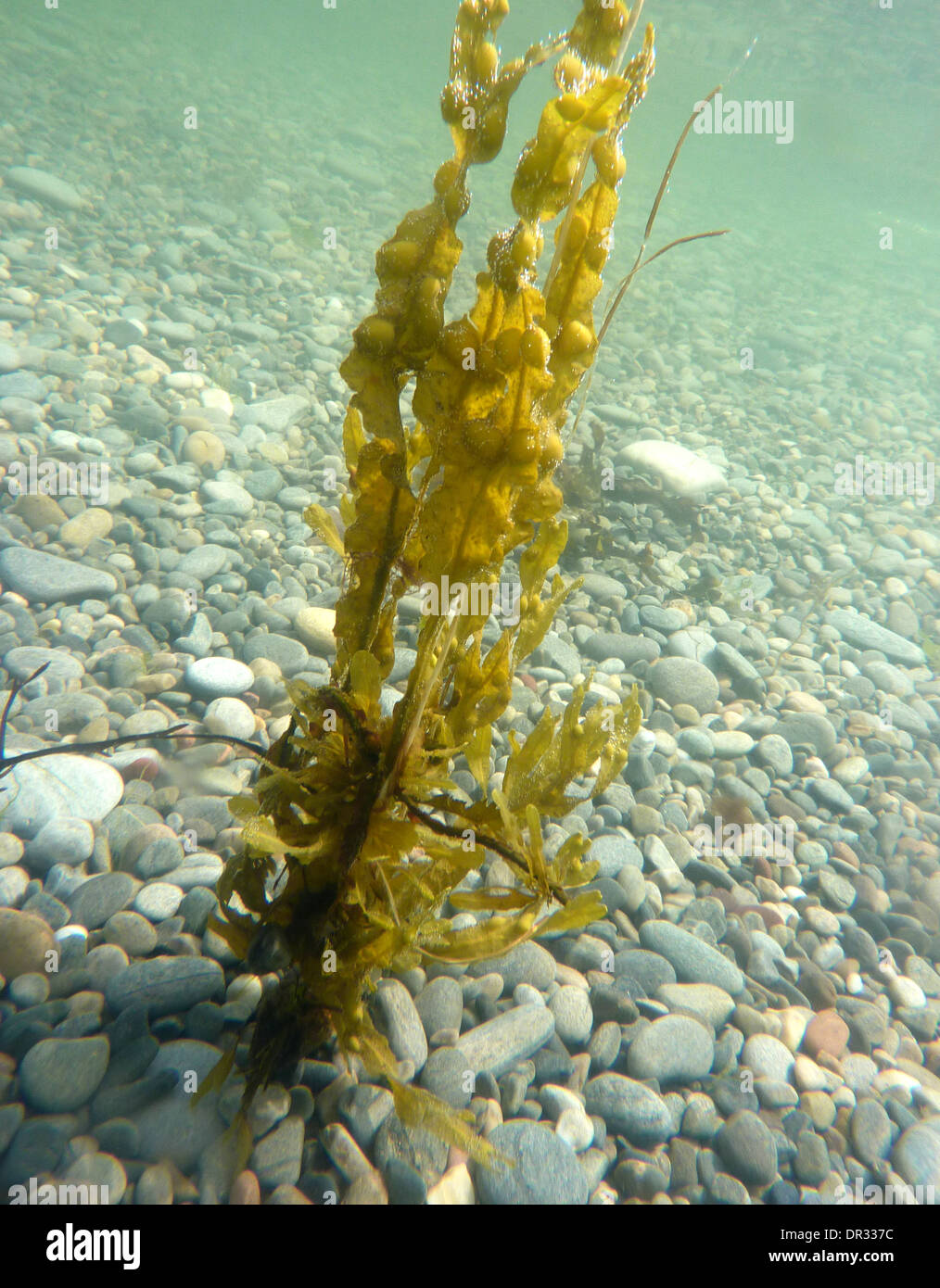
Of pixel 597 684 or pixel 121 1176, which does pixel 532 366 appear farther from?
pixel 597 684

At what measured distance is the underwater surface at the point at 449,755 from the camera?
127 centimetres

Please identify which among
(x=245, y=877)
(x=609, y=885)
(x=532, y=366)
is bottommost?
(x=609, y=885)

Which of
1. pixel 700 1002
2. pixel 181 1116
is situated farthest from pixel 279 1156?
pixel 700 1002

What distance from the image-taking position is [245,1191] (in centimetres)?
136

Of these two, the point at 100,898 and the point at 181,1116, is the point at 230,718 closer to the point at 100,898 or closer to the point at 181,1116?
the point at 100,898

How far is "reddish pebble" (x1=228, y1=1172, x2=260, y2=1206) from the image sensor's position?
4.42 feet

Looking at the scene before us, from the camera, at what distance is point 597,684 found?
3.36 meters

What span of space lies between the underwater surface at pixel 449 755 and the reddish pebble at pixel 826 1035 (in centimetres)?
1

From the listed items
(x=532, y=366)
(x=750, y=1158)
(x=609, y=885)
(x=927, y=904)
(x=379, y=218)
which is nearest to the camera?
(x=532, y=366)

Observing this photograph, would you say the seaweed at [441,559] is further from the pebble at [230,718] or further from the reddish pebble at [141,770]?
the pebble at [230,718]

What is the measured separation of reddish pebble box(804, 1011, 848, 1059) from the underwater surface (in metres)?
0.01

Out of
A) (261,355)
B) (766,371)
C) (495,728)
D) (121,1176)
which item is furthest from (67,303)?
(766,371)

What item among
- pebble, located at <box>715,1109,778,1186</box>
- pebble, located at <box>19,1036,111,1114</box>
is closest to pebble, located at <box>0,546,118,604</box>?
pebble, located at <box>19,1036,111,1114</box>
